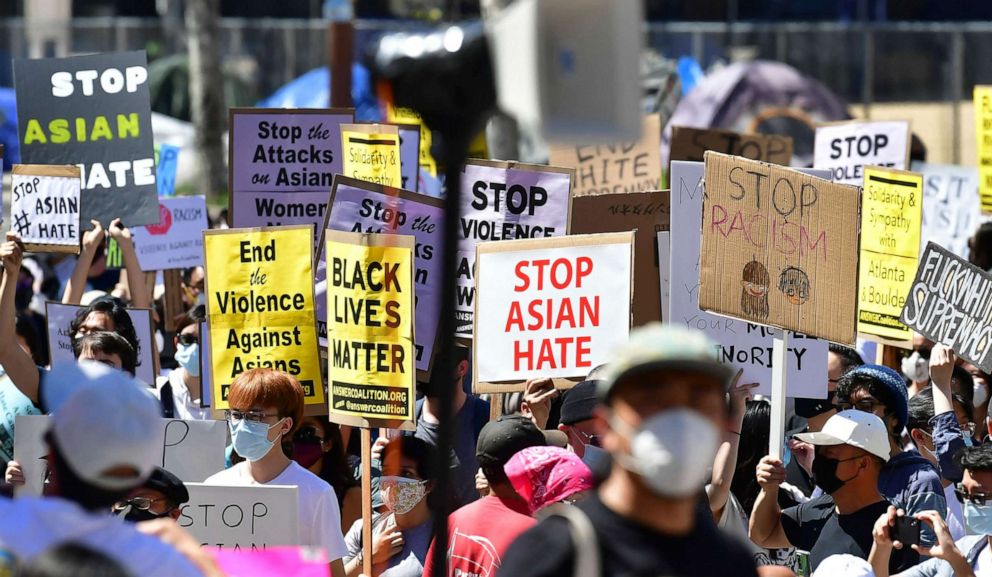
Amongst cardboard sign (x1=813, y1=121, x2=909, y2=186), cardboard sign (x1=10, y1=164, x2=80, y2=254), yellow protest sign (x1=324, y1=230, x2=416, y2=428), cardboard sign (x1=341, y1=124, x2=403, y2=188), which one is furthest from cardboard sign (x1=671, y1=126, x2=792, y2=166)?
yellow protest sign (x1=324, y1=230, x2=416, y2=428)

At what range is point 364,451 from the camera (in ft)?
19.2

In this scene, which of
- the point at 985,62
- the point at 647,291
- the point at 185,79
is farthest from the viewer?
the point at 185,79

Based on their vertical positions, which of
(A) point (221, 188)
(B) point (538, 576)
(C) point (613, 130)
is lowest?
(A) point (221, 188)

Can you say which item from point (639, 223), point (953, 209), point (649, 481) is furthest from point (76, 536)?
point (953, 209)

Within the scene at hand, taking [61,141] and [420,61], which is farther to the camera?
[61,141]

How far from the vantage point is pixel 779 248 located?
6281 mm

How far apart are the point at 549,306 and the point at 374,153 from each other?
195 cm

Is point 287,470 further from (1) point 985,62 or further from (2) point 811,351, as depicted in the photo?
(1) point 985,62

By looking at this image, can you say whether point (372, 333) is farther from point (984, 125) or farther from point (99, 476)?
point (984, 125)

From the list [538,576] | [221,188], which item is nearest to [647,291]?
[538,576]

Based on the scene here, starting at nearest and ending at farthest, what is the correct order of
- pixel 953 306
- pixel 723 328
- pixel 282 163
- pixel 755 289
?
pixel 755 289
pixel 723 328
pixel 953 306
pixel 282 163

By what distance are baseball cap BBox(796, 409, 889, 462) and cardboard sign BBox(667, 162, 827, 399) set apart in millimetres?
1046

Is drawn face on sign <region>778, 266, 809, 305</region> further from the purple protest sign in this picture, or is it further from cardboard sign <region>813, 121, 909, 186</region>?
cardboard sign <region>813, 121, 909, 186</region>

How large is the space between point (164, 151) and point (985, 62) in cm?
1475
